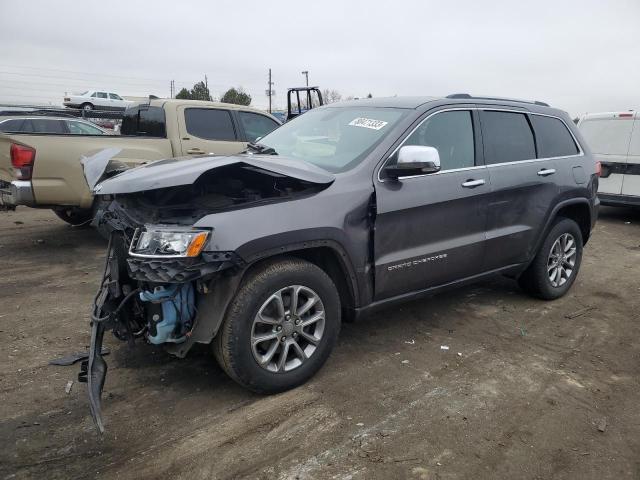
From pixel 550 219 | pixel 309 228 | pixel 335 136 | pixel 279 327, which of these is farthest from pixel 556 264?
pixel 279 327

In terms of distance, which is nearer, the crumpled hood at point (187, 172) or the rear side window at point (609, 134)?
the crumpled hood at point (187, 172)

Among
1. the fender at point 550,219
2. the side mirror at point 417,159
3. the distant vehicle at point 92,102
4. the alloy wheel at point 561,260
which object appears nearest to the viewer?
the side mirror at point 417,159

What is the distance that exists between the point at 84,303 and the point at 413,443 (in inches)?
134

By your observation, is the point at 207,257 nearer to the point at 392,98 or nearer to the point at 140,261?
the point at 140,261

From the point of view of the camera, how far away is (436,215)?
3832mm

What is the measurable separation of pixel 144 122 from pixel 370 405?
6238 mm

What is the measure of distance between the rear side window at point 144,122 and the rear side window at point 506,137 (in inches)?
189

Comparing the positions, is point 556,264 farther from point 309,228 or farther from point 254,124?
point 254,124

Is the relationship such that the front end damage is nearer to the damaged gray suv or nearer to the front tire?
the damaged gray suv

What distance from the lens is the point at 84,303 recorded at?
4.82 metres

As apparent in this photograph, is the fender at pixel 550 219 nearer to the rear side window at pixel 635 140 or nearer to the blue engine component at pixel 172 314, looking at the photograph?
the blue engine component at pixel 172 314

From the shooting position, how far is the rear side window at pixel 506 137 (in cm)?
434

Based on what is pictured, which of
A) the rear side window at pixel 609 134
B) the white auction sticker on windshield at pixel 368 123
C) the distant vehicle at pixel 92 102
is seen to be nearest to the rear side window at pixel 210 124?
the white auction sticker on windshield at pixel 368 123

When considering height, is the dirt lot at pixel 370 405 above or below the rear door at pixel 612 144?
below
